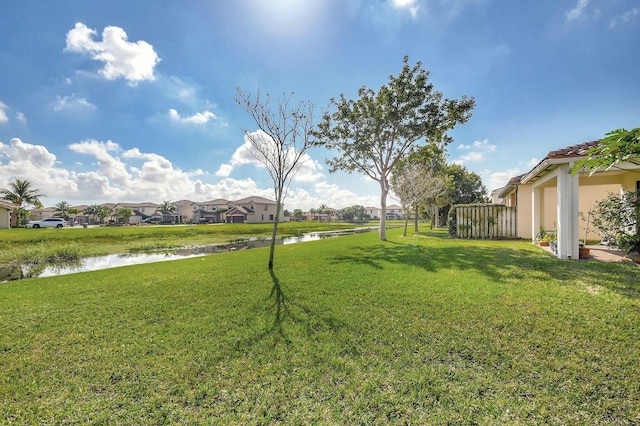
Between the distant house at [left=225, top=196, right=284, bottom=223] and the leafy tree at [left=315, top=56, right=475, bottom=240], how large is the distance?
45802mm

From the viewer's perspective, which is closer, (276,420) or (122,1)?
(276,420)

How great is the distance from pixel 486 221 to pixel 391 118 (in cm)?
828

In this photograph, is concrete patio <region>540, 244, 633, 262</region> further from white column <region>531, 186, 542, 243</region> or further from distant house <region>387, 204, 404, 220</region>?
distant house <region>387, 204, 404, 220</region>

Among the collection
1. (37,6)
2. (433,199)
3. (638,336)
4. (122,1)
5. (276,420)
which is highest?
(122,1)

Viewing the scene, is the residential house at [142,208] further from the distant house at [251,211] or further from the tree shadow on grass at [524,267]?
the tree shadow on grass at [524,267]

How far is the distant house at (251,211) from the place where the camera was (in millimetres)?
64312

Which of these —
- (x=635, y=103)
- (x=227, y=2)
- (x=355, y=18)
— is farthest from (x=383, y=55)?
(x=635, y=103)

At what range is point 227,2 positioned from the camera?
1024cm

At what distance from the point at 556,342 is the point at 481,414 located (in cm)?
189

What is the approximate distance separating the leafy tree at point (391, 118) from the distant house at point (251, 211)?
150 ft

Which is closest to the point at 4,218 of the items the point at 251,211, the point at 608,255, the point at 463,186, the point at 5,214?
the point at 5,214

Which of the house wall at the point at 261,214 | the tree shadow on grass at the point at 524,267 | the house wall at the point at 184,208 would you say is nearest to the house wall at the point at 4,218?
the house wall at the point at 261,214

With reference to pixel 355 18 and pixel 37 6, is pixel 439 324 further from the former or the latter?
pixel 37 6

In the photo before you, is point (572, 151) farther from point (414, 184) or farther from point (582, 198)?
point (414, 184)
